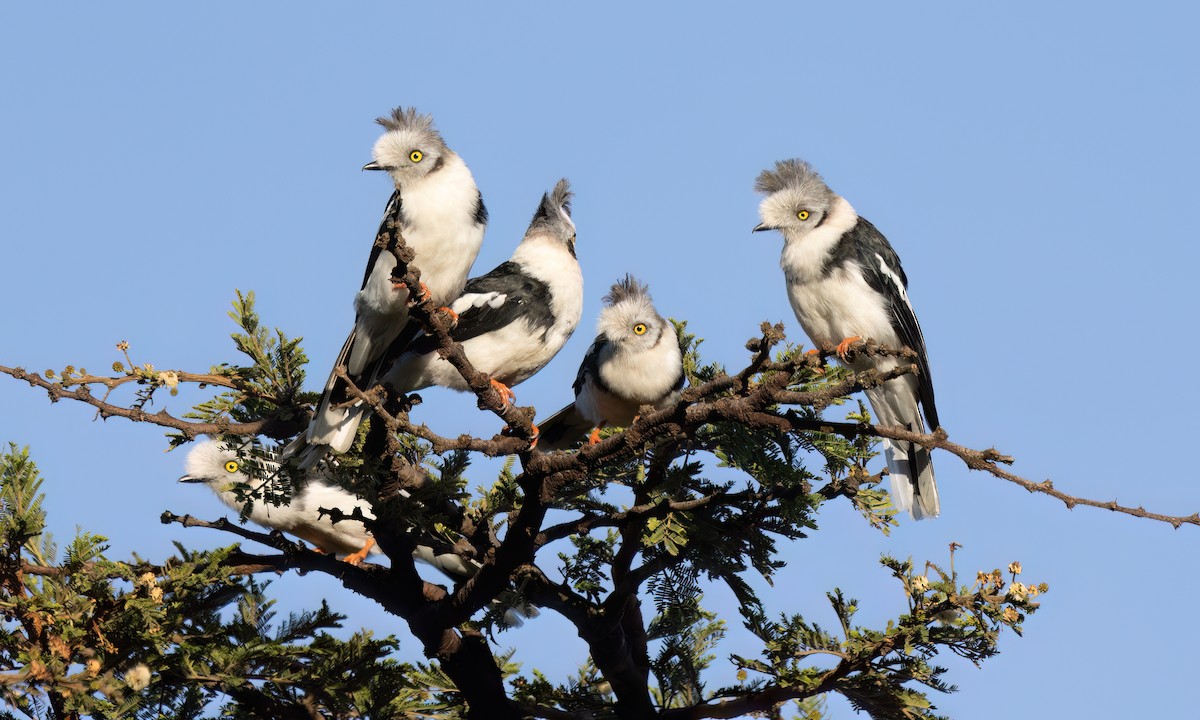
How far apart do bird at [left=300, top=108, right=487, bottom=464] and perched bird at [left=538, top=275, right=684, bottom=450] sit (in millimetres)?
1095

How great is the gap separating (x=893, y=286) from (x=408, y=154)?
255 cm

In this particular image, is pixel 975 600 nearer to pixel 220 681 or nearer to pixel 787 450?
pixel 787 450

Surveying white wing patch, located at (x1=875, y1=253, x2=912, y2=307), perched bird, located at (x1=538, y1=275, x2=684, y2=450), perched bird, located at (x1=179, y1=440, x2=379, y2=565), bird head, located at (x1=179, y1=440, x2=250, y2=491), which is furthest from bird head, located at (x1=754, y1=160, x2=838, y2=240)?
bird head, located at (x1=179, y1=440, x2=250, y2=491)

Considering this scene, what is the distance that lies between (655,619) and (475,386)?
2.22 metres

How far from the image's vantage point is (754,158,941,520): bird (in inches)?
255

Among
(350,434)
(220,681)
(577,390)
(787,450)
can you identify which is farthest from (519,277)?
(220,681)

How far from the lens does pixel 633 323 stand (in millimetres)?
7074

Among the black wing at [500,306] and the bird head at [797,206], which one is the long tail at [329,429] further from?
the bird head at [797,206]

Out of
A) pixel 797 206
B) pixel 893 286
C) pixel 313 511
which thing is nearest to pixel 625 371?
pixel 797 206

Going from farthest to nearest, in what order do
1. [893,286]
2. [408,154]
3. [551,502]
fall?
[893,286]
[408,154]
[551,502]

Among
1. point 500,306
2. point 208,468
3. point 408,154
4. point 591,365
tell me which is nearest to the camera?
point 408,154

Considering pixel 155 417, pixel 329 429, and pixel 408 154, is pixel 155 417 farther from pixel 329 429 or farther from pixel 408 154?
pixel 408 154

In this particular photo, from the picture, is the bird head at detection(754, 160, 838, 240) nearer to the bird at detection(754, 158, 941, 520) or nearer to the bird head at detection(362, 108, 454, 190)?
the bird at detection(754, 158, 941, 520)

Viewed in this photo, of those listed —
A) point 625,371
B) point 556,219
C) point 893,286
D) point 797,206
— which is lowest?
point 625,371
